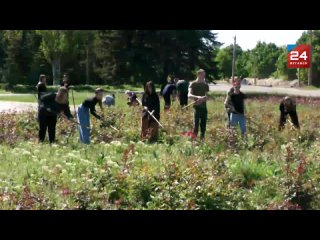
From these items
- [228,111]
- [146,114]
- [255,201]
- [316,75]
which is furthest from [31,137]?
[316,75]

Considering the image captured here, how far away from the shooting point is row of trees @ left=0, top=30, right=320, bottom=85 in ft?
124

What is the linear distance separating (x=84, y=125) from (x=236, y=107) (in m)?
3.15

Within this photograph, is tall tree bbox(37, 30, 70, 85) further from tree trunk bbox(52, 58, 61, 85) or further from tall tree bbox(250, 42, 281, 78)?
tall tree bbox(250, 42, 281, 78)

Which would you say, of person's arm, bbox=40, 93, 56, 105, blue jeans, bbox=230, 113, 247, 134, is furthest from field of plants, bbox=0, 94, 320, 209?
person's arm, bbox=40, 93, 56, 105

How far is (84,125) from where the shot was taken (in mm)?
10844

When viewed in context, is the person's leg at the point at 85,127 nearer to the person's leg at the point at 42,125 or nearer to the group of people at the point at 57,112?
the group of people at the point at 57,112

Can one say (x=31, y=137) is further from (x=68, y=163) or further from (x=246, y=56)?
(x=246, y=56)

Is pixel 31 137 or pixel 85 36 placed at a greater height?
pixel 85 36

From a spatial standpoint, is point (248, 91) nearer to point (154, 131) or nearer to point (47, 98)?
point (154, 131)

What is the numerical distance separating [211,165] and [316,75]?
66.4m

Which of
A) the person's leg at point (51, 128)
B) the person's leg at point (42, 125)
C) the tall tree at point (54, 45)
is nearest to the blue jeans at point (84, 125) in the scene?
the person's leg at point (51, 128)

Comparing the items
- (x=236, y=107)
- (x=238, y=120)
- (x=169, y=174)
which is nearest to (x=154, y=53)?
(x=236, y=107)

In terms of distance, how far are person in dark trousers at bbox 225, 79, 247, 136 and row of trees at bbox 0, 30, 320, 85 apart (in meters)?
16.2

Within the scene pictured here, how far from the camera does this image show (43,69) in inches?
2475
